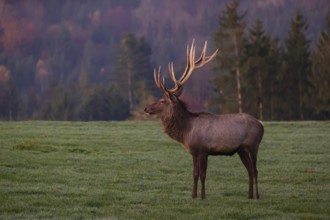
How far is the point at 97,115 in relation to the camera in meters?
73.6

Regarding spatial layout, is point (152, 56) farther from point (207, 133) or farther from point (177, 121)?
point (207, 133)

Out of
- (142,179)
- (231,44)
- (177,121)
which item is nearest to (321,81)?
(231,44)

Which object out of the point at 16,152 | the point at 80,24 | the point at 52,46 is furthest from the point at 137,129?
the point at 80,24

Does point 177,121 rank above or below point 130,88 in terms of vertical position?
below

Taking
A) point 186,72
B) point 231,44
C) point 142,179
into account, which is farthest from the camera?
point 231,44

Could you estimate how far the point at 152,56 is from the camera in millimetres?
121125

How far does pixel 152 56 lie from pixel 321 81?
66653 millimetres

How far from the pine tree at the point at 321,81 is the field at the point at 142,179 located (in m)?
27.9

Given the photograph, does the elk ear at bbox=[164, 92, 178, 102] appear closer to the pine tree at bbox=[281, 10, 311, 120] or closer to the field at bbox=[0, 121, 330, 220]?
the field at bbox=[0, 121, 330, 220]

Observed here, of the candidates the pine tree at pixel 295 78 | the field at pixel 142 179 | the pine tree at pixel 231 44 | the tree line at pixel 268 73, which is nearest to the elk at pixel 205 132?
the field at pixel 142 179

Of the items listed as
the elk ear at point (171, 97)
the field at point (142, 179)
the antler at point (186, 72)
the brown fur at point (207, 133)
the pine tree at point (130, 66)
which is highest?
the pine tree at point (130, 66)

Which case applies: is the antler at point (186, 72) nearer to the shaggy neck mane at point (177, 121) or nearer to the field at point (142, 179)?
the shaggy neck mane at point (177, 121)

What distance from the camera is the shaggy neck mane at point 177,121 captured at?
45.6ft

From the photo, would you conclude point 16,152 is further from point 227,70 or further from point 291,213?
point 227,70
